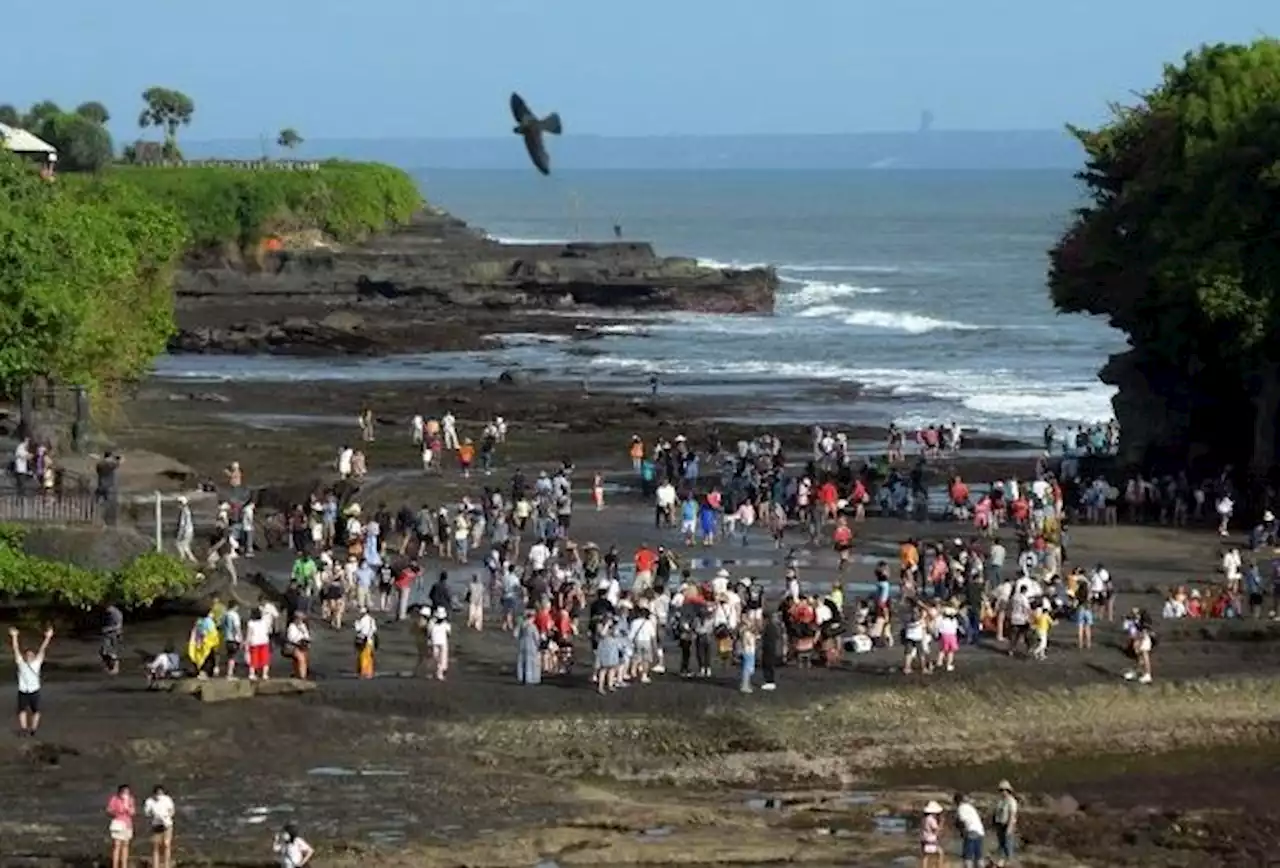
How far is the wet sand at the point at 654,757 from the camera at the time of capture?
2881 cm

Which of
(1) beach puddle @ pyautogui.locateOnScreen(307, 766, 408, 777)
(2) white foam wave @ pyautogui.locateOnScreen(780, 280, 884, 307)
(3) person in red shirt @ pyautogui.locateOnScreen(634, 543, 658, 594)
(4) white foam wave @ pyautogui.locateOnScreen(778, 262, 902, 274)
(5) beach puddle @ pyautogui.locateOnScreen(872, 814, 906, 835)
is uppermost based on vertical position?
(4) white foam wave @ pyautogui.locateOnScreen(778, 262, 902, 274)

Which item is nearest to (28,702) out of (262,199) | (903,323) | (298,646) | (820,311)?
(298,646)

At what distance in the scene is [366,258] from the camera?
410 ft

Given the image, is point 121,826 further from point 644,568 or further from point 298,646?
point 644,568

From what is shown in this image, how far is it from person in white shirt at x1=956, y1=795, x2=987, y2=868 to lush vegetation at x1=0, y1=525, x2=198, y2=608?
613 inches

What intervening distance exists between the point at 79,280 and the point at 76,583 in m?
10.5

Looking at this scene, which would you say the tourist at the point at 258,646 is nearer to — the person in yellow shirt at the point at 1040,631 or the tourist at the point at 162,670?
the tourist at the point at 162,670

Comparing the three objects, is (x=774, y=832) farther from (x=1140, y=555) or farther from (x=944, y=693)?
(x=1140, y=555)

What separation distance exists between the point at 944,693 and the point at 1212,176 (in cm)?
2219

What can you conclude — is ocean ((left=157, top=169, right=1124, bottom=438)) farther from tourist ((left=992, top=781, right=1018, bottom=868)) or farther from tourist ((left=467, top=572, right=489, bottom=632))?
tourist ((left=992, top=781, right=1018, bottom=868))

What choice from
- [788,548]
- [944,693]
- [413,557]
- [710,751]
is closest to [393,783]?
[710,751]

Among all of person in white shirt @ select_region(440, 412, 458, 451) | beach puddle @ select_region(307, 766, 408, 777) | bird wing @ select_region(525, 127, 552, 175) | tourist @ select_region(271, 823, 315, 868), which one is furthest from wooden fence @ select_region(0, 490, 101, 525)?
person in white shirt @ select_region(440, 412, 458, 451)

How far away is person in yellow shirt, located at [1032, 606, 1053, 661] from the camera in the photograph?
37.3m

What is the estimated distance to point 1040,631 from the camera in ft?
122
